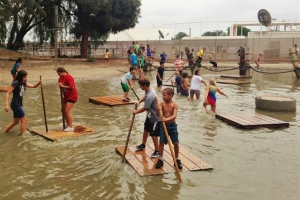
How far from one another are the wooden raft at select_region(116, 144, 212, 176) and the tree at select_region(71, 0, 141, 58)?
1012 inches

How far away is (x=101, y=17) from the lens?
3159 centimetres

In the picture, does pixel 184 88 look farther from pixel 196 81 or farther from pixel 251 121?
pixel 251 121

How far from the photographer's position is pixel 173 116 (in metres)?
5.57

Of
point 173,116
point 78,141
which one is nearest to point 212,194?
point 173,116

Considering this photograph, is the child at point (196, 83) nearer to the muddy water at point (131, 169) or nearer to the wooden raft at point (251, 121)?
the muddy water at point (131, 169)

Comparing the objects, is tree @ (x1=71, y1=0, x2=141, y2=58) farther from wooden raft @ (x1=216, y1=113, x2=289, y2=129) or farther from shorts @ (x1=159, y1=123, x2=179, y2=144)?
shorts @ (x1=159, y1=123, x2=179, y2=144)

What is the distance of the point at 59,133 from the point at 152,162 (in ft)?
8.70

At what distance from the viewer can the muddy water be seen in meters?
4.98

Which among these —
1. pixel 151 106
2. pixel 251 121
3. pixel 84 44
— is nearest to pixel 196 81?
pixel 251 121

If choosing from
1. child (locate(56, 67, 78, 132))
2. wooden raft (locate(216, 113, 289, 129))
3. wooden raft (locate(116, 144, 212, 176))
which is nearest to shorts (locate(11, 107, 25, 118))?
child (locate(56, 67, 78, 132))

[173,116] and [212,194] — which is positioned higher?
[173,116]

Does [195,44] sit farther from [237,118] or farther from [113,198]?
[113,198]

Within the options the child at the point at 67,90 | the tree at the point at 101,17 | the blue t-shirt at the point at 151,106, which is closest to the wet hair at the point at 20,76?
the child at the point at 67,90

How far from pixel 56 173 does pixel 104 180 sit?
808 millimetres
